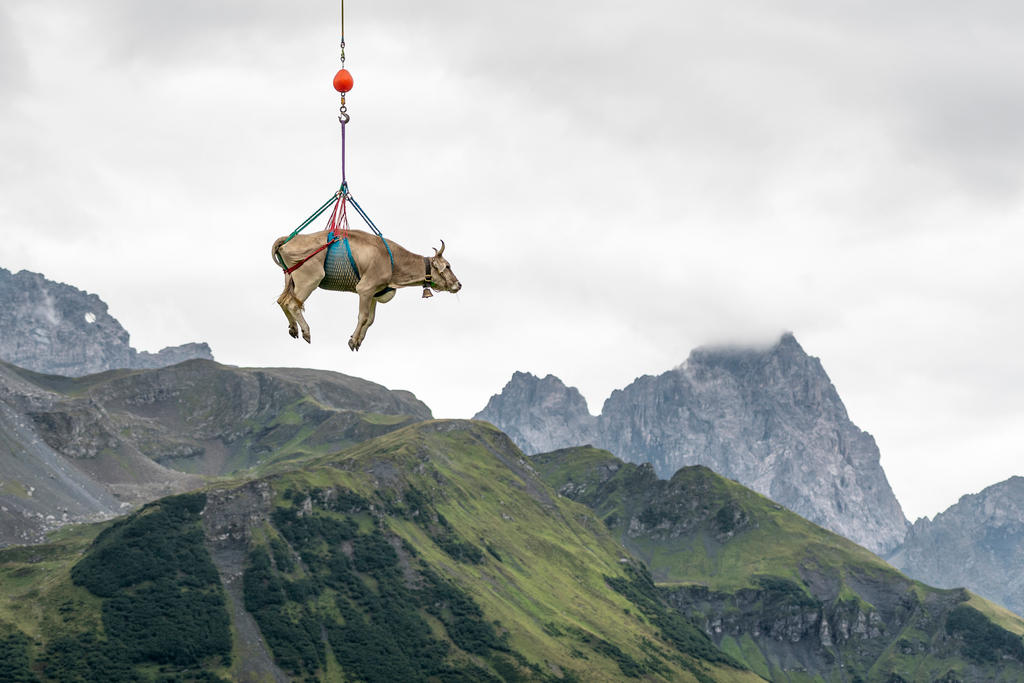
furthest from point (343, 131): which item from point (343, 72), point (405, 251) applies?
point (405, 251)

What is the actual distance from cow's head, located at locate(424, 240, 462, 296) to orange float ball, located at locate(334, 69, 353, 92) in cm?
573

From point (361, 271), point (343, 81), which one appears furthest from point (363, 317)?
point (343, 81)

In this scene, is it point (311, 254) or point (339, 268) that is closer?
point (311, 254)

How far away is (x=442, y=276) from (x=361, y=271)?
2614 mm

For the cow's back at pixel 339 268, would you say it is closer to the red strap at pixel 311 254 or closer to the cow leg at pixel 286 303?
the red strap at pixel 311 254

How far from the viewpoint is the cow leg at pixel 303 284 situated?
114ft

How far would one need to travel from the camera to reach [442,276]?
36.1 m

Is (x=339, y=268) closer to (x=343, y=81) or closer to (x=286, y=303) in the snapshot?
(x=286, y=303)

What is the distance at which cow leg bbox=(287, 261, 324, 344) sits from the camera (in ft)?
114

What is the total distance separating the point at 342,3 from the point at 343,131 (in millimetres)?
5339

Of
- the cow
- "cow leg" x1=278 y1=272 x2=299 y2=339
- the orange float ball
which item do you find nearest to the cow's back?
the cow

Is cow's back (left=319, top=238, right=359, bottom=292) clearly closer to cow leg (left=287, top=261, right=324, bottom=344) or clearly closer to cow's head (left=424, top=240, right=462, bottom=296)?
cow leg (left=287, top=261, right=324, bottom=344)

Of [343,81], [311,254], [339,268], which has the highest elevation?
[343,81]

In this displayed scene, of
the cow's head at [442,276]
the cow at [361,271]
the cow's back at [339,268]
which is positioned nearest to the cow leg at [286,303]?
the cow at [361,271]
